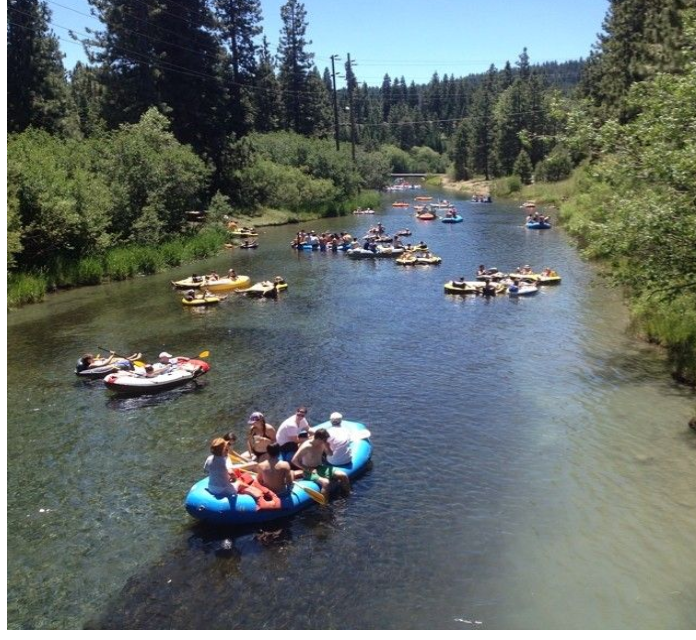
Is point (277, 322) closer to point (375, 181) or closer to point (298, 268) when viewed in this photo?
point (298, 268)

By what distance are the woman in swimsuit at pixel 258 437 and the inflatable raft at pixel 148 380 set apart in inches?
220

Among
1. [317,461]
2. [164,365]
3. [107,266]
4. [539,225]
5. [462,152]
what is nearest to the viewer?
[317,461]

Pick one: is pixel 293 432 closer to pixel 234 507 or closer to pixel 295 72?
pixel 234 507

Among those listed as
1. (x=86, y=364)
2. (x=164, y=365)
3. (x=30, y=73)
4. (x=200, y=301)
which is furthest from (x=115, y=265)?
(x=30, y=73)

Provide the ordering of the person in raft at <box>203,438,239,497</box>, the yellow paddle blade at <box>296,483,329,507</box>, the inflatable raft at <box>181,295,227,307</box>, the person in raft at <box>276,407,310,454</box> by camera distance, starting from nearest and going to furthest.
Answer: the person in raft at <box>203,438,239,497</box>, the yellow paddle blade at <box>296,483,329,507</box>, the person in raft at <box>276,407,310,454</box>, the inflatable raft at <box>181,295,227,307</box>

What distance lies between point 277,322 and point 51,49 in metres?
36.5

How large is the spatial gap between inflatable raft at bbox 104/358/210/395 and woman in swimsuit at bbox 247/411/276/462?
5.60 metres

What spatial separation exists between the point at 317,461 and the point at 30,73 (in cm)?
4543

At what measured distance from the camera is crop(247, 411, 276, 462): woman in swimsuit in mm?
13812

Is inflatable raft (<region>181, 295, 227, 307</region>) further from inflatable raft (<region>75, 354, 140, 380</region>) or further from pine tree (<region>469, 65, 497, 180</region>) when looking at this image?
pine tree (<region>469, 65, 497, 180</region>)

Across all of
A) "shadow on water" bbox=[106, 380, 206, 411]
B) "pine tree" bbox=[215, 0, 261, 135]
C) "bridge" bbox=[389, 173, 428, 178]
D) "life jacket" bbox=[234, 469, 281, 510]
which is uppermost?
"pine tree" bbox=[215, 0, 261, 135]

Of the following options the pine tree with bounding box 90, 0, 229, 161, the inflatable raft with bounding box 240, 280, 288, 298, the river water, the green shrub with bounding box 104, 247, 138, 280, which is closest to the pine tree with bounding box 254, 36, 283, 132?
the pine tree with bounding box 90, 0, 229, 161

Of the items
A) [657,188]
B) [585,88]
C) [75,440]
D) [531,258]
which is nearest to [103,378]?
[75,440]

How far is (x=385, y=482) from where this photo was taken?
44.3 ft
